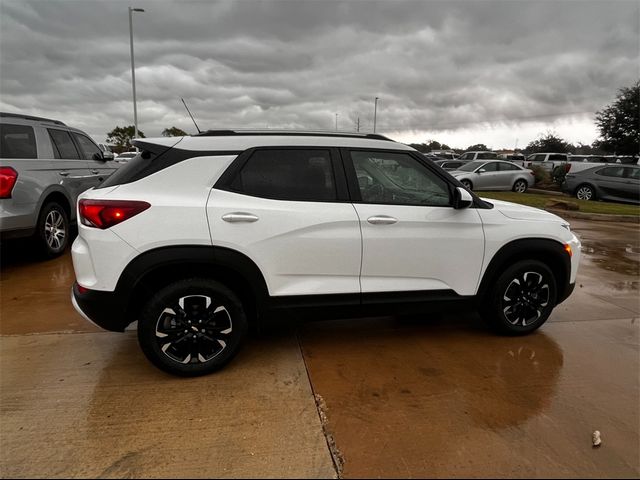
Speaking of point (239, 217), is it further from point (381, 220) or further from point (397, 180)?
point (397, 180)

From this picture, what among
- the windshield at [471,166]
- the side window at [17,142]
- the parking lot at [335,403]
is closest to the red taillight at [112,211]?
the parking lot at [335,403]

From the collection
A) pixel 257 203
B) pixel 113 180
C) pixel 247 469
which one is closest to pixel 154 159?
pixel 113 180

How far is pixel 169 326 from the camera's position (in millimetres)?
3072

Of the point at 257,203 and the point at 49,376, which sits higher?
the point at 257,203

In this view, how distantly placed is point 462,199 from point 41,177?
18.0 feet

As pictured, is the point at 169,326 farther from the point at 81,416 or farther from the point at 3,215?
the point at 3,215

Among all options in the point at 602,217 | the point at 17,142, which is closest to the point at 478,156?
the point at 602,217

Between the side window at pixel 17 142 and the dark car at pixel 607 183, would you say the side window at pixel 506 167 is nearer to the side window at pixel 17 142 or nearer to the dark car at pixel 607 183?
the dark car at pixel 607 183

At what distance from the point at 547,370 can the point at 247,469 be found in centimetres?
242

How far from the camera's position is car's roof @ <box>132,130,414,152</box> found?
3229 mm

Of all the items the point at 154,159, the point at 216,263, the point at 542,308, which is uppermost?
the point at 154,159

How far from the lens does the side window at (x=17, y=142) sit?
18.1 ft

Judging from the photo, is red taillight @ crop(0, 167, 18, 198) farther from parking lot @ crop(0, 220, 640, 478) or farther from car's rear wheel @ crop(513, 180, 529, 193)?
car's rear wheel @ crop(513, 180, 529, 193)

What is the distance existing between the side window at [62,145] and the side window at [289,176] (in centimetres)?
465
